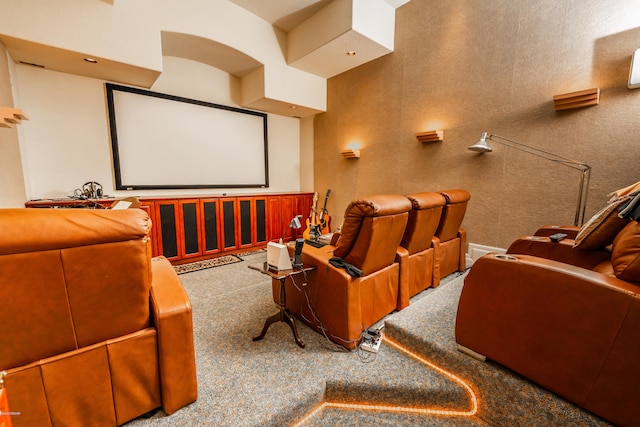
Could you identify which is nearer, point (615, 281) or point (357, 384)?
point (615, 281)

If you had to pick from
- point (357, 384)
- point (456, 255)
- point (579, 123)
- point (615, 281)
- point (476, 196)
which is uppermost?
point (579, 123)

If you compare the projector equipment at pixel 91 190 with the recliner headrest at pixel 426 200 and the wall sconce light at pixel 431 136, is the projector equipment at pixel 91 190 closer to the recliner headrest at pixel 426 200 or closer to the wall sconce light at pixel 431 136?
the recliner headrest at pixel 426 200

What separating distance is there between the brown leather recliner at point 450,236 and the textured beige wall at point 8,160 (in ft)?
12.9

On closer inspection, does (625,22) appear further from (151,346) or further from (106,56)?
(106,56)

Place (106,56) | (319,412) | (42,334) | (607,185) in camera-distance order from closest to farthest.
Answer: (42,334) < (319,412) < (607,185) < (106,56)

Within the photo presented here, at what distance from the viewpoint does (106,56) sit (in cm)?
269

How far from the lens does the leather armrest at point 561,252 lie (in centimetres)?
175

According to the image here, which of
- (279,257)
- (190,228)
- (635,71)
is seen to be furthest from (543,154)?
(190,228)

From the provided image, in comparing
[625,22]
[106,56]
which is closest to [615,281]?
[625,22]

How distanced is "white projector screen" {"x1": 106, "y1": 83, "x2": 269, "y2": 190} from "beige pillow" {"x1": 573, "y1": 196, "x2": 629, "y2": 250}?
446cm

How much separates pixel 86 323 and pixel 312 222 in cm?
412

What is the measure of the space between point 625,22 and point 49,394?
462 centimetres

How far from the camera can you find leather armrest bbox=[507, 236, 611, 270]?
69.0 inches

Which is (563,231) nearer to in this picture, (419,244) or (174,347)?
(419,244)
